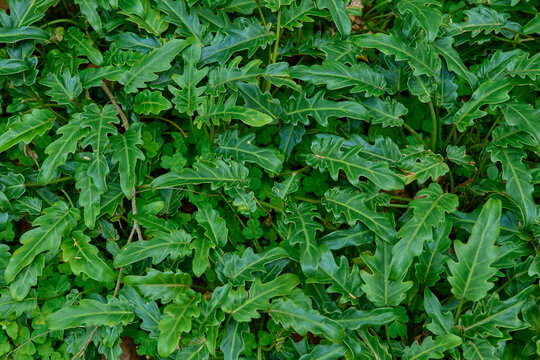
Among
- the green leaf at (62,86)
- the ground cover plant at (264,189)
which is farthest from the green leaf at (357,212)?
the green leaf at (62,86)

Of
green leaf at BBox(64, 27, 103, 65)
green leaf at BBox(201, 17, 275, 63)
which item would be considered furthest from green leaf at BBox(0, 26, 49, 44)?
green leaf at BBox(201, 17, 275, 63)

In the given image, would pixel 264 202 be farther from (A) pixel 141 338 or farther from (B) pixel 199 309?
(A) pixel 141 338

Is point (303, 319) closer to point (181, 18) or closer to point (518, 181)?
point (518, 181)

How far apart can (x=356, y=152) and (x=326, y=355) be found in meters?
0.96

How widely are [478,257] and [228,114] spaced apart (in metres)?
1.34

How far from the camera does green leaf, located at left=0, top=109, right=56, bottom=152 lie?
2.29 metres

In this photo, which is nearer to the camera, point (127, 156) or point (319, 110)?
point (127, 156)

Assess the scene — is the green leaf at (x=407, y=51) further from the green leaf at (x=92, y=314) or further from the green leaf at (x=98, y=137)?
the green leaf at (x=92, y=314)

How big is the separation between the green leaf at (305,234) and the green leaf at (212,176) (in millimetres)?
293

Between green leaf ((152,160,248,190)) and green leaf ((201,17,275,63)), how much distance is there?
0.61 metres

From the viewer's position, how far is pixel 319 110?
7.97ft

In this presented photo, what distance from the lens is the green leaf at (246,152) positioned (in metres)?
2.33

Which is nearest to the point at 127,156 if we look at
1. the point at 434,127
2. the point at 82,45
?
the point at 82,45

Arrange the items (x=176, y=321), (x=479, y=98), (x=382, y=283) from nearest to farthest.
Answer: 1. (x=176, y=321)
2. (x=382, y=283)
3. (x=479, y=98)
